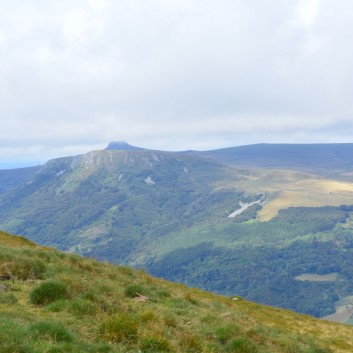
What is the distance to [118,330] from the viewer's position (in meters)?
12.6

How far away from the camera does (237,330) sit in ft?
58.1

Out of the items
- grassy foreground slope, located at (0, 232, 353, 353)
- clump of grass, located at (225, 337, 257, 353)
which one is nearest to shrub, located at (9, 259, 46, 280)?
grassy foreground slope, located at (0, 232, 353, 353)

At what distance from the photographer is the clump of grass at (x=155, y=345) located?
11.9m

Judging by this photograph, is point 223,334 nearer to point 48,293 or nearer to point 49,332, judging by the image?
point 48,293

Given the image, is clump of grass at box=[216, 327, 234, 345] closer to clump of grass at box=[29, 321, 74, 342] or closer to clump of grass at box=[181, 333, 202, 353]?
clump of grass at box=[181, 333, 202, 353]

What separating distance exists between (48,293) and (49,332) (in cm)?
479

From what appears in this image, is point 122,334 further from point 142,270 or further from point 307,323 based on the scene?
point 307,323

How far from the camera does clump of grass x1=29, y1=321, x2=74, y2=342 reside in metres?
10.8

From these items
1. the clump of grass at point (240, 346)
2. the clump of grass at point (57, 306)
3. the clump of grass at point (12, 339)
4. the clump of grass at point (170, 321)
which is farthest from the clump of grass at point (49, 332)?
the clump of grass at point (240, 346)

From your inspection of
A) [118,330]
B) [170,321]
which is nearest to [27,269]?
[170,321]

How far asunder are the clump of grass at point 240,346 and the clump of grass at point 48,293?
7072 mm

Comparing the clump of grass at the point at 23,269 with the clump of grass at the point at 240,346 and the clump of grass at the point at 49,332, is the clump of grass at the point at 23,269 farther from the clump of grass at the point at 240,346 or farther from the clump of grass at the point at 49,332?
the clump of grass at the point at 240,346

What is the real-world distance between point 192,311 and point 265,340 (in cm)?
386

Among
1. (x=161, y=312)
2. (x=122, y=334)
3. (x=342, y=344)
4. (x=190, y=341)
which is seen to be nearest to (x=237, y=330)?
(x=161, y=312)
